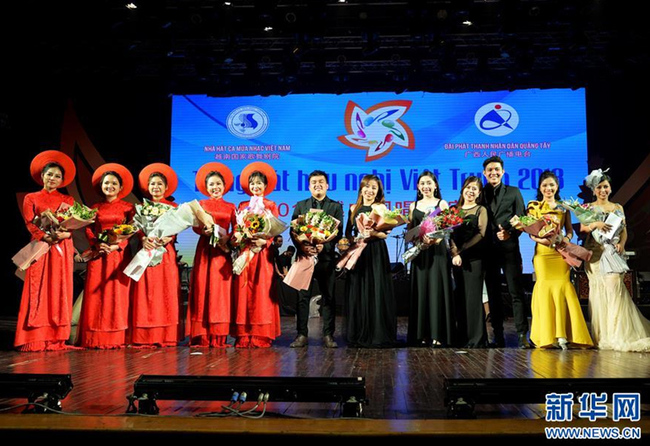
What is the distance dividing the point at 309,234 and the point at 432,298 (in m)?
1.26

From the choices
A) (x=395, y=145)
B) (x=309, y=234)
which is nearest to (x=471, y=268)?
(x=309, y=234)

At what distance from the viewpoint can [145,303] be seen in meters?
5.36

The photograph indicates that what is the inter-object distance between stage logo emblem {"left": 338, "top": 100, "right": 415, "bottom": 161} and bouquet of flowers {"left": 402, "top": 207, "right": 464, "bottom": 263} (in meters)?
4.19

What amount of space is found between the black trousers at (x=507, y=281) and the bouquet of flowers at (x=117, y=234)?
322cm

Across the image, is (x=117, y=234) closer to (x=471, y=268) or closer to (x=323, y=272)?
(x=323, y=272)

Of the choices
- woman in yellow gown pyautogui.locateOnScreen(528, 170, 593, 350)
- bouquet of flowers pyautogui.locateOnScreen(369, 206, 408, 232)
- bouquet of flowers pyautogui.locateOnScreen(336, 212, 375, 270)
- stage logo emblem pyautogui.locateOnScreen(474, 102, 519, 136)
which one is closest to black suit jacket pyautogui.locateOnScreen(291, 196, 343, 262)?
bouquet of flowers pyautogui.locateOnScreen(336, 212, 375, 270)

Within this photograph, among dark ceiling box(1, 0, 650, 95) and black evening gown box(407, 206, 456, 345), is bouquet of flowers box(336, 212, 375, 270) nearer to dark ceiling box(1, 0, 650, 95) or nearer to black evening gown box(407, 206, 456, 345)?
black evening gown box(407, 206, 456, 345)

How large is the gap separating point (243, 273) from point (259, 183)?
0.83 meters

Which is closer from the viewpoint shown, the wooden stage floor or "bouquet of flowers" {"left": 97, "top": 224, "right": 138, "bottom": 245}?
the wooden stage floor

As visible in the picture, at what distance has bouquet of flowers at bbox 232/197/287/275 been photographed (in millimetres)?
5191

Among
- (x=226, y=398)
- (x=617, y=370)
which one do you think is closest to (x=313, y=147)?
(x=617, y=370)

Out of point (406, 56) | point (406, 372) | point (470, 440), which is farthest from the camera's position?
point (406, 56)

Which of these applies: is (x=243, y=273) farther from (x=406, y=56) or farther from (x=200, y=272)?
(x=406, y=56)

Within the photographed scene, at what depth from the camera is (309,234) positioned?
203 inches
